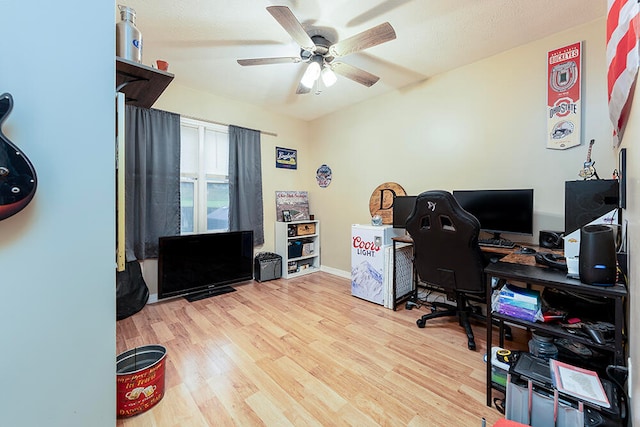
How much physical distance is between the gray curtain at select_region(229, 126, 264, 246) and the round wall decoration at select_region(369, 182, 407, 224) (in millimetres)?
1652

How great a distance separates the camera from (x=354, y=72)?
2229mm

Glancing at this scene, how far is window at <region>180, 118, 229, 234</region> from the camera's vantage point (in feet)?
10.3

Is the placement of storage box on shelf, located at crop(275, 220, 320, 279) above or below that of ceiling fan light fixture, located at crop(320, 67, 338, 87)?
below

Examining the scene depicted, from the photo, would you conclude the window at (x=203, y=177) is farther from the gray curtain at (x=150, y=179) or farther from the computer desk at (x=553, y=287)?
the computer desk at (x=553, y=287)

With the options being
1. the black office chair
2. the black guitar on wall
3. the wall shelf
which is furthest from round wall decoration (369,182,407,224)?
the black guitar on wall

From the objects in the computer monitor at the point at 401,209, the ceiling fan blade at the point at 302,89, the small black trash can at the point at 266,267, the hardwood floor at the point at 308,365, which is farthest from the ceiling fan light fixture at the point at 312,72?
the small black trash can at the point at 266,267

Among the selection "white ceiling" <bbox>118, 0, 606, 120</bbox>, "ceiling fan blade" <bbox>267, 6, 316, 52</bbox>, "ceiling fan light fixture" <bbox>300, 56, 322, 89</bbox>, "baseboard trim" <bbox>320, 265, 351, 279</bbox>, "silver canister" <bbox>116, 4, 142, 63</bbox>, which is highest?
"white ceiling" <bbox>118, 0, 606, 120</bbox>

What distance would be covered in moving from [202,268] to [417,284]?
2535 millimetres

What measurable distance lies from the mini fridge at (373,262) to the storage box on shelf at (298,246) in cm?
113

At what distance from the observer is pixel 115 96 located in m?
0.97

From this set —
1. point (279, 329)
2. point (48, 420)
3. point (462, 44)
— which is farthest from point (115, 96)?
point (462, 44)

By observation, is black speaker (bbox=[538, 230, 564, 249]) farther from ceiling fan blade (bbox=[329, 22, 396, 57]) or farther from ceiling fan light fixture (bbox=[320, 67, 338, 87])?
ceiling fan light fixture (bbox=[320, 67, 338, 87])

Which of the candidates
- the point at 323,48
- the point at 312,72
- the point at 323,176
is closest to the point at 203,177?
the point at 323,176

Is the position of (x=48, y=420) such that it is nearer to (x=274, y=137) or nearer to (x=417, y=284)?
(x=417, y=284)
